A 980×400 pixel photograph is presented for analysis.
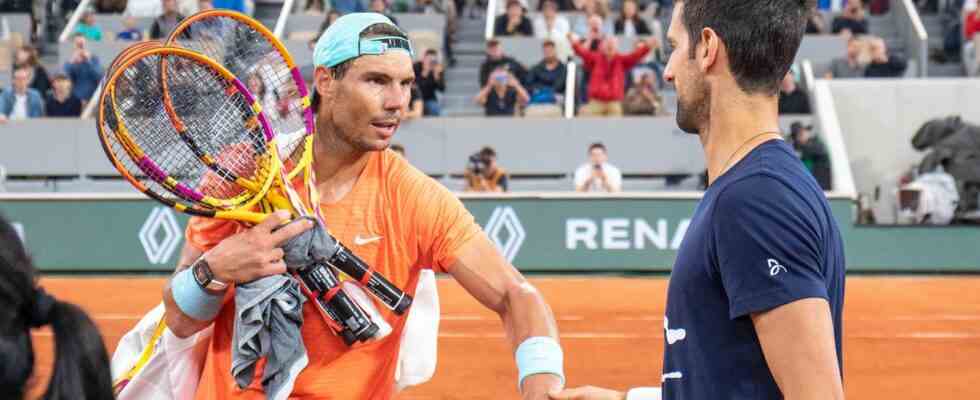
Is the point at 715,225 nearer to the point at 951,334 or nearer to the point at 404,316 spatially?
the point at 404,316

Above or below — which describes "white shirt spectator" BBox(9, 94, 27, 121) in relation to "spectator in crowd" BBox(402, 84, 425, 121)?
below

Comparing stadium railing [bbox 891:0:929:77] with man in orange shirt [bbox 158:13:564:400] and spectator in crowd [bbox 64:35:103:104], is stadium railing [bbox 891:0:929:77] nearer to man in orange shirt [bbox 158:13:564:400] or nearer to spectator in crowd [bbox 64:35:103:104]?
spectator in crowd [bbox 64:35:103:104]

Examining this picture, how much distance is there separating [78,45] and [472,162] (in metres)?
5.90

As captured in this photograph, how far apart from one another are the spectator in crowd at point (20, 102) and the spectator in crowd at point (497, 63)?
5.65 m

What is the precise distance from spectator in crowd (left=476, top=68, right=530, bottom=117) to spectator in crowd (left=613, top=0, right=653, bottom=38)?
2.13 m

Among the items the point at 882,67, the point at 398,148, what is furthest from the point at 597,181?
the point at 882,67

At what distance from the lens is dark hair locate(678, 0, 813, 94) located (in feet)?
8.84

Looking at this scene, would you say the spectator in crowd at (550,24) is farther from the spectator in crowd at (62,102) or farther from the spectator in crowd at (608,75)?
the spectator in crowd at (62,102)

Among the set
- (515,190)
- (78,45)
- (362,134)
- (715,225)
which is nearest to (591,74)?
(515,190)

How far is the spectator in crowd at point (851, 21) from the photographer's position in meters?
20.1

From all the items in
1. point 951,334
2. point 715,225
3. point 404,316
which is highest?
point 715,225

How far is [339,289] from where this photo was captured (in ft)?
13.1

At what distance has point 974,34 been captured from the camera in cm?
1969

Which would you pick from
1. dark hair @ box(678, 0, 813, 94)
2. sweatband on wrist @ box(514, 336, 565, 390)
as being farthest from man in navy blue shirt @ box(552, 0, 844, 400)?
sweatband on wrist @ box(514, 336, 565, 390)
